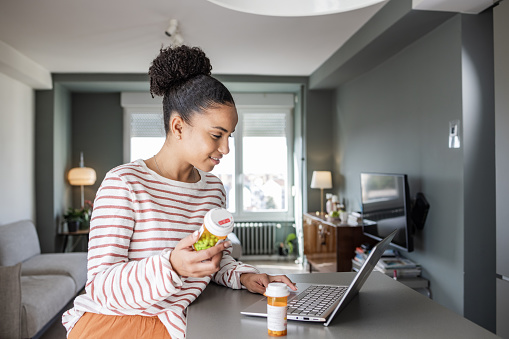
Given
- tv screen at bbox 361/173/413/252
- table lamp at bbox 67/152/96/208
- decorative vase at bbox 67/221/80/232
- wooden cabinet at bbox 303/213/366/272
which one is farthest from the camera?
table lamp at bbox 67/152/96/208

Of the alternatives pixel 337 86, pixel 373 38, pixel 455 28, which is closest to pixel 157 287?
pixel 455 28

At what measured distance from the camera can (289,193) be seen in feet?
22.1

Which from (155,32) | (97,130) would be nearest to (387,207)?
(155,32)

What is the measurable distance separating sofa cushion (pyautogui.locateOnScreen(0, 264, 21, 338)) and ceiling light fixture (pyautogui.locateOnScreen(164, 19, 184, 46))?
2132 millimetres

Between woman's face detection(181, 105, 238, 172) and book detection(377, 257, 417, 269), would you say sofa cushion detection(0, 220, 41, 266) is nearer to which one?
book detection(377, 257, 417, 269)

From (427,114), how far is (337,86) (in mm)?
2371

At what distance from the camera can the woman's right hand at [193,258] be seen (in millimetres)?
842

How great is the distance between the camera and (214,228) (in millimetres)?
807

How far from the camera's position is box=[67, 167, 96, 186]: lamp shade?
5910mm

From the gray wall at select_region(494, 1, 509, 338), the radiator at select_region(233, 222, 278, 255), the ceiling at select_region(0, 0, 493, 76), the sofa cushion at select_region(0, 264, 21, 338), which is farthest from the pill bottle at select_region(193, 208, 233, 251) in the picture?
the radiator at select_region(233, 222, 278, 255)

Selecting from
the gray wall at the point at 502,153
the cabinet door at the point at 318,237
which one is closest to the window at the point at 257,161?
the cabinet door at the point at 318,237

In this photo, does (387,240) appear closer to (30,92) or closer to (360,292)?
(360,292)

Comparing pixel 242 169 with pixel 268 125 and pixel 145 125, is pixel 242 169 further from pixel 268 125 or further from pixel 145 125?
pixel 145 125

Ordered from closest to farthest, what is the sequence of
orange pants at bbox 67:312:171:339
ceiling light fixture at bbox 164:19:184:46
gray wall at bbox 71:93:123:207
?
orange pants at bbox 67:312:171:339, ceiling light fixture at bbox 164:19:184:46, gray wall at bbox 71:93:123:207
